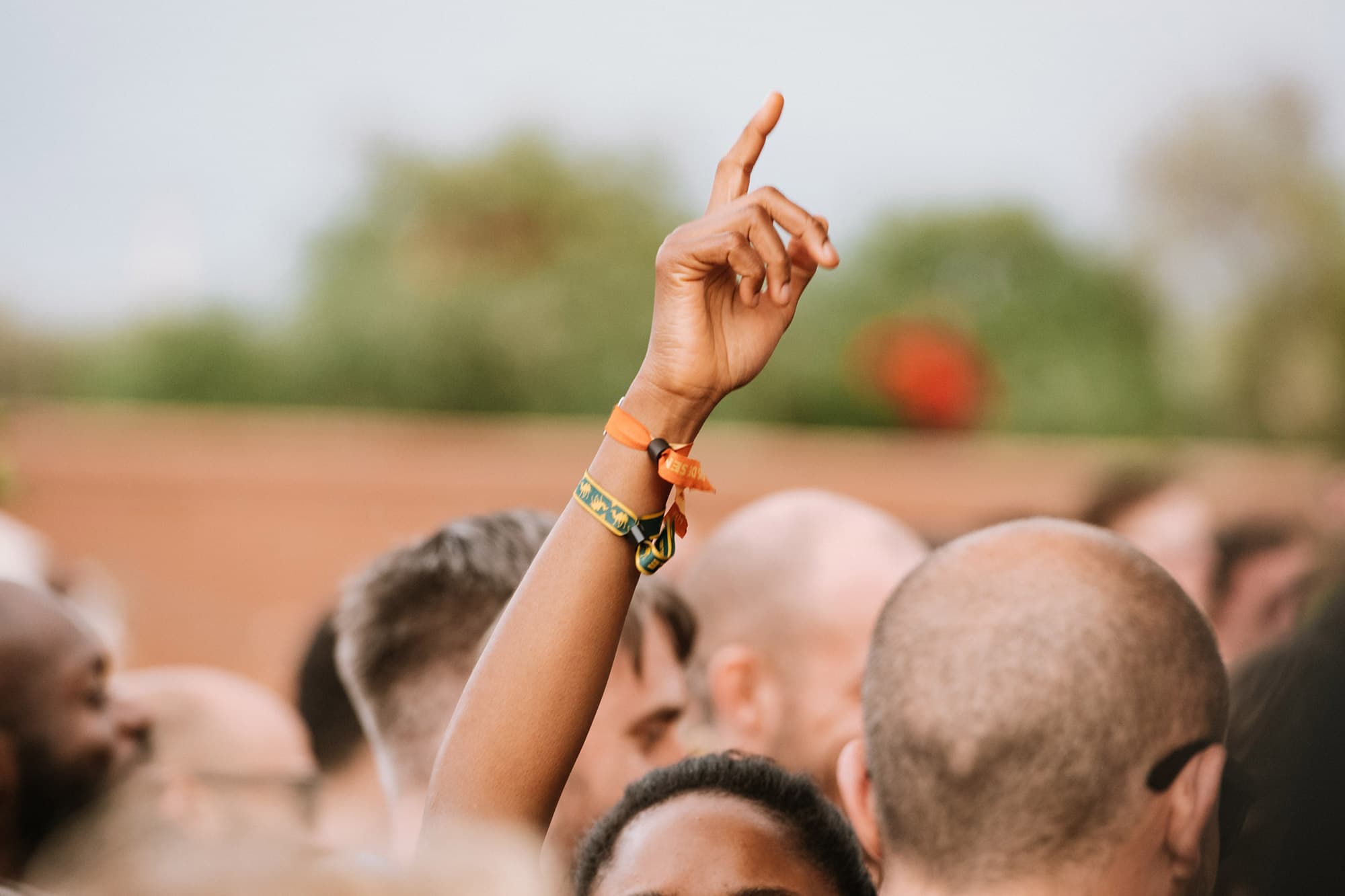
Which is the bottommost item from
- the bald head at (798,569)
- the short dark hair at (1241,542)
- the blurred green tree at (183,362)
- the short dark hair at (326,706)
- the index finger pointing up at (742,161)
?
the blurred green tree at (183,362)

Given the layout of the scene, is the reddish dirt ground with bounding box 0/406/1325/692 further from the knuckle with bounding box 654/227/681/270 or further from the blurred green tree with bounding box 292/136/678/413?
the knuckle with bounding box 654/227/681/270

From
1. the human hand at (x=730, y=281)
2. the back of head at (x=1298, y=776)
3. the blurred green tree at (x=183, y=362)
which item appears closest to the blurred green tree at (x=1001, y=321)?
the blurred green tree at (x=183, y=362)

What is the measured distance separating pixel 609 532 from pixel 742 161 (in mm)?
482

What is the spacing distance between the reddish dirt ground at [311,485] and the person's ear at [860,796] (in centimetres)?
855

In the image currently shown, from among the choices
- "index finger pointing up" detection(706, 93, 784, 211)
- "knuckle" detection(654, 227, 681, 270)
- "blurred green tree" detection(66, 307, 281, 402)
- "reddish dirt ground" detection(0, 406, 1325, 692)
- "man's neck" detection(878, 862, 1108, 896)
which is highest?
"index finger pointing up" detection(706, 93, 784, 211)

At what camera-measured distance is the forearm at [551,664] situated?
148cm

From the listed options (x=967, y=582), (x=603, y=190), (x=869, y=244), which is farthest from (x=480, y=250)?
(x=967, y=582)

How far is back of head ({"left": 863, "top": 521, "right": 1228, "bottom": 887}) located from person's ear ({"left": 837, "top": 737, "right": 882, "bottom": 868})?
0.05 m

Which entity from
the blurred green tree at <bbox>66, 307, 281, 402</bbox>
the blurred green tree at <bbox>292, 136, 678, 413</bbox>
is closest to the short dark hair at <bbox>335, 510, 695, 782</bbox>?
the blurred green tree at <bbox>292, 136, 678, 413</bbox>

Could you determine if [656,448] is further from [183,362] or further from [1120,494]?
[183,362]

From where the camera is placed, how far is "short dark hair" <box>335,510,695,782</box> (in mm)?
2109

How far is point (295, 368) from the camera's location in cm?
1467

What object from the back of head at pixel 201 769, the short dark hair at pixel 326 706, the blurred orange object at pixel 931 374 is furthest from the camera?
the blurred orange object at pixel 931 374

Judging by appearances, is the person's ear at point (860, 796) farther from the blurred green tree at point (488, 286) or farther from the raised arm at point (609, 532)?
the blurred green tree at point (488, 286)
